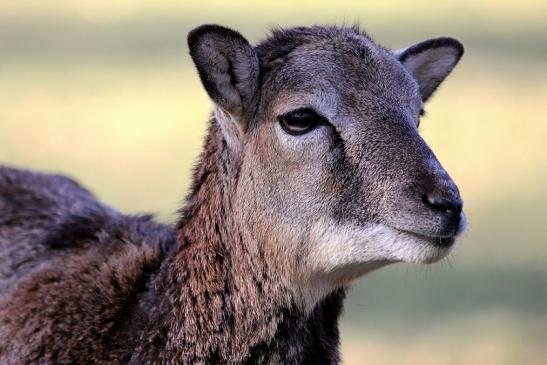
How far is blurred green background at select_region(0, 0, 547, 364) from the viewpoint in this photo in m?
12.3

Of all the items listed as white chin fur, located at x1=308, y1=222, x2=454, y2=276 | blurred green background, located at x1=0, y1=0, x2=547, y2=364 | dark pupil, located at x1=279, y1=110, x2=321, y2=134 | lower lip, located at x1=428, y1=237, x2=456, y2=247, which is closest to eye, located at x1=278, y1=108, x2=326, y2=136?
dark pupil, located at x1=279, y1=110, x2=321, y2=134

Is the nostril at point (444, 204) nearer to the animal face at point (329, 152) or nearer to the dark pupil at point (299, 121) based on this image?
the animal face at point (329, 152)

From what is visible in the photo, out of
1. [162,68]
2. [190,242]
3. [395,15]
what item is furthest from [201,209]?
[395,15]

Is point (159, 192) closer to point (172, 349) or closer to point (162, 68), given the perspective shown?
point (162, 68)

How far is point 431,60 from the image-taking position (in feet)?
26.6

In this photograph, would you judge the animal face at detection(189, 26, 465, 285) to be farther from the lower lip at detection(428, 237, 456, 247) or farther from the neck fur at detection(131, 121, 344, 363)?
the neck fur at detection(131, 121, 344, 363)

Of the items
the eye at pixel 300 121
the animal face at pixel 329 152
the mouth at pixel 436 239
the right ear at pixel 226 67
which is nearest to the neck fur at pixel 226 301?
the animal face at pixel 329 152

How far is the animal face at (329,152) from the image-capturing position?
6668 millimetres

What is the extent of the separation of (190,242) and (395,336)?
5.04m

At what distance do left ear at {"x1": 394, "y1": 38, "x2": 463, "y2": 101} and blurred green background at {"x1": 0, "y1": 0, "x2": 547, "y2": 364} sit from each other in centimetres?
254

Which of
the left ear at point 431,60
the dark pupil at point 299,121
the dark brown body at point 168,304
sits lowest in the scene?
the dark brown body at point 168,304

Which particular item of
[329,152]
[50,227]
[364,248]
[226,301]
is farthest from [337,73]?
[50,227]

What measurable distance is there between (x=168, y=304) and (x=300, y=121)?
122 centimetres

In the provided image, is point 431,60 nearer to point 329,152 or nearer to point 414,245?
point 329,152
